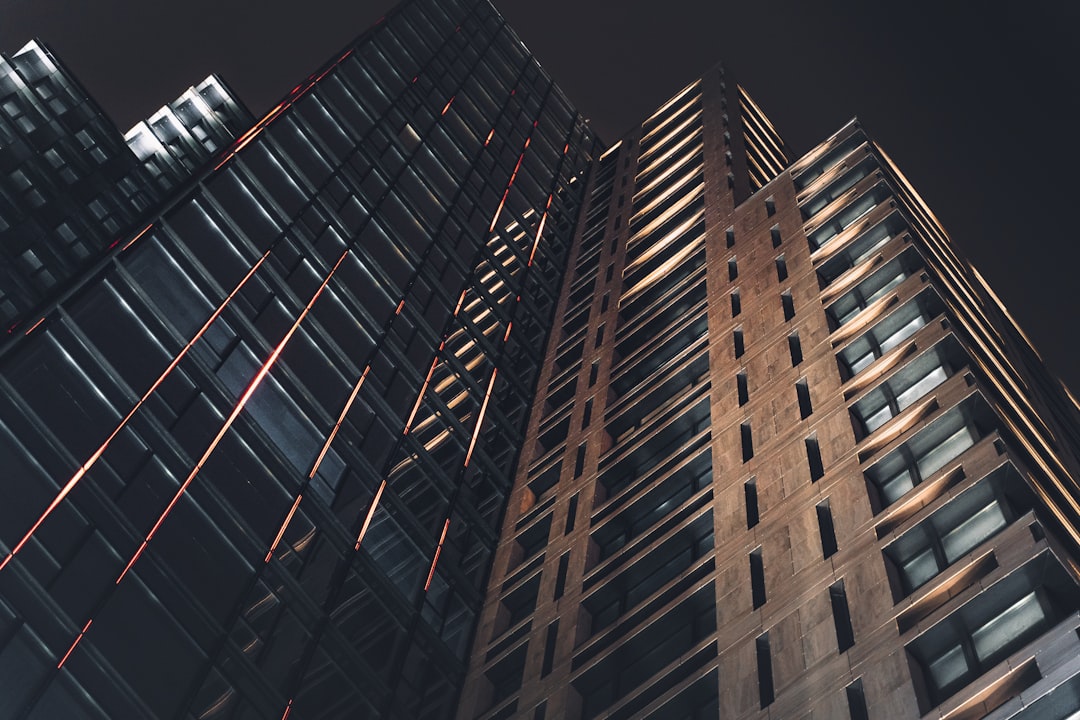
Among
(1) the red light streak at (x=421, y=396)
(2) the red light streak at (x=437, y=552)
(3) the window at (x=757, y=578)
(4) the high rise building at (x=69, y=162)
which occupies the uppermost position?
(4) the high rise building at (x=69, y=162)

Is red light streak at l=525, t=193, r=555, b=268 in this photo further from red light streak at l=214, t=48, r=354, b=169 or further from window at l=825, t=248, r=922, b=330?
window at l=825, t=248, r=922, b=330

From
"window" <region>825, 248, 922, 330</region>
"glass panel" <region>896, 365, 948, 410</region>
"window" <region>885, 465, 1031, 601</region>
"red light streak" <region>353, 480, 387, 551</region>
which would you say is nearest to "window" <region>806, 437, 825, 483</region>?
"glass panel" <region>896, 365, 948, 410</region>

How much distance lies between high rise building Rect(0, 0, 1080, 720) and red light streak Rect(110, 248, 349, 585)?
0.12 meters

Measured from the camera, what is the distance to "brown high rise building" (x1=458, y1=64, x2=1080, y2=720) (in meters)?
26.3

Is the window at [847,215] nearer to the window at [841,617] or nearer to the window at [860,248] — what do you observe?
the window at [860,248]

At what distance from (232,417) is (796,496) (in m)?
16.4

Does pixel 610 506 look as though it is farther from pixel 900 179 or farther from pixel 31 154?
pixel 31 154

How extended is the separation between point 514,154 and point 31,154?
2846cm

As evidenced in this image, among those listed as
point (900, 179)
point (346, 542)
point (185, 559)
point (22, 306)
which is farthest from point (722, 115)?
point (185, 559)

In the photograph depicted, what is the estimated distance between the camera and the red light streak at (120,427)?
3021cm

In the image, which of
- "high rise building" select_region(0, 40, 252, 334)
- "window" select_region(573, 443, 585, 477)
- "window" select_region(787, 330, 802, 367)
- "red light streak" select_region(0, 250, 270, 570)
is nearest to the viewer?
"red light streak" select_region(0, 250, 270, 570)

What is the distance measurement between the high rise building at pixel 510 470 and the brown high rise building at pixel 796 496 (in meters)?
0.10

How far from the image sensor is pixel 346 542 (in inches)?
1598

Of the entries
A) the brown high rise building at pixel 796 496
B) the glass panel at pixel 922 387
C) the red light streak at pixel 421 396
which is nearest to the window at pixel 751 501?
the brown high rise building at pixel 796 496
